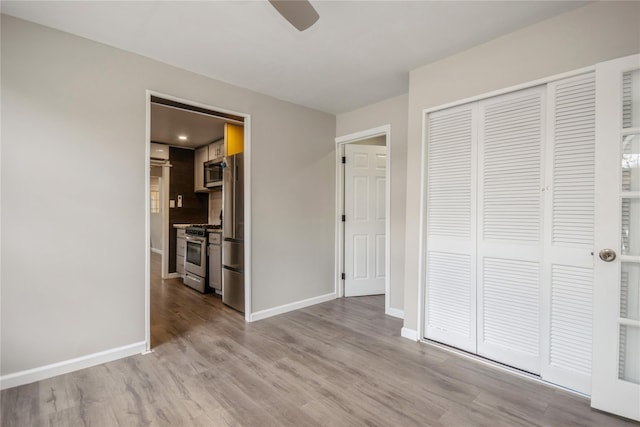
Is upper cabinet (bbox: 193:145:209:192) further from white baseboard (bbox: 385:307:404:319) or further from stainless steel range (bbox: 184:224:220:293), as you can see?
white baseboard (bbox: 385:307:404:319)

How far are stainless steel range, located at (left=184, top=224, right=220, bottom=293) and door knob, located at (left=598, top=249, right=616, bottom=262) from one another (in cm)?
435

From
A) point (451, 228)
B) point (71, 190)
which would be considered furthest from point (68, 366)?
point (451, 228)

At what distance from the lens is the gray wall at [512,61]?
1.87 meters

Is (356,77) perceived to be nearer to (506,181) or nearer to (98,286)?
(506,181)

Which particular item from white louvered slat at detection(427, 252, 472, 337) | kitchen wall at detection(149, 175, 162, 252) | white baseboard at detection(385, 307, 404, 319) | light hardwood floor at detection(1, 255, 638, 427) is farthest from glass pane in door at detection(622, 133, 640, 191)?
kitchen wall at detection(149, 175, 162, 252)

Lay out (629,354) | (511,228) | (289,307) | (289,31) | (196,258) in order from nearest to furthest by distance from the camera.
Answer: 1. (629,354)
2. (289,31)
3. (511,228)
4. (289,307)
5. (196,258)

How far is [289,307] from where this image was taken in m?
3.70

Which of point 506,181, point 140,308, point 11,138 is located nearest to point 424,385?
point 506,181

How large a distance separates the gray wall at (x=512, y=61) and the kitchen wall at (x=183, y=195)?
442 centimetres

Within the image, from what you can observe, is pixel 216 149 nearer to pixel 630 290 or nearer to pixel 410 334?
pixel 410 334

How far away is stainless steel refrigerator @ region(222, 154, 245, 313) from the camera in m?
3.51

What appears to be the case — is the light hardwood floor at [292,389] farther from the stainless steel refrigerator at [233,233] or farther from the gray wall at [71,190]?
the stainless steel refrigerator at [233,233]

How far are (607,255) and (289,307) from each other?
9.77 ft

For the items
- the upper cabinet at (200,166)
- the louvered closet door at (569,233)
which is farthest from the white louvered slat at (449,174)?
the upper cabinet at (200,166)
